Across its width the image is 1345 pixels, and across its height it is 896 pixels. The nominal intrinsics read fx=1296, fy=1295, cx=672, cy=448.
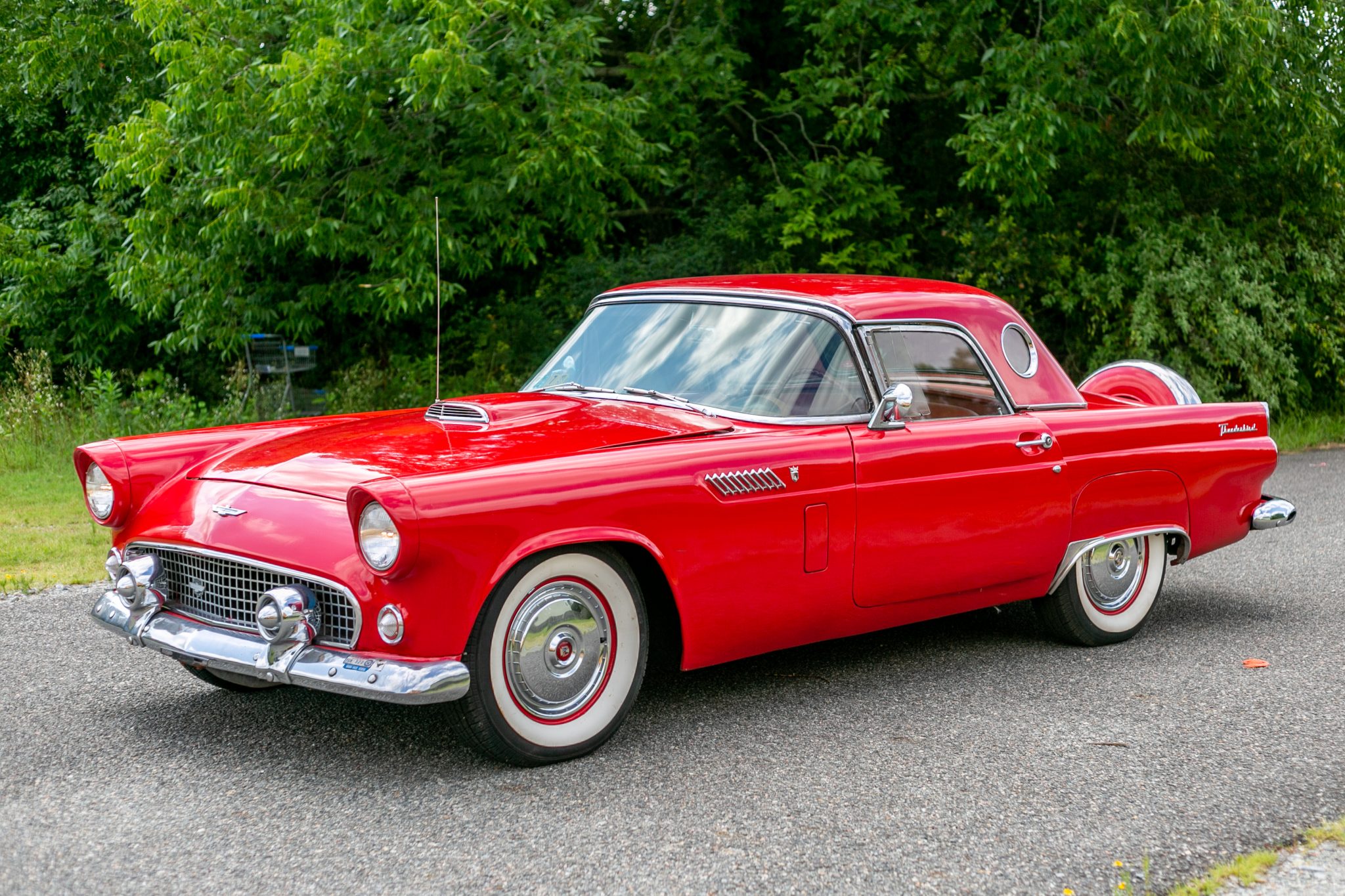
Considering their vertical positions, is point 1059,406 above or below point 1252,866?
above

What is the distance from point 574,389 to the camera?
5191 millimetres

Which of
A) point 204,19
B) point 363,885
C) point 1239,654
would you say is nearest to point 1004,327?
point 1239,654

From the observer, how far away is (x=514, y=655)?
3.87 meters

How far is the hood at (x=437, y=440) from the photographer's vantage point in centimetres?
398

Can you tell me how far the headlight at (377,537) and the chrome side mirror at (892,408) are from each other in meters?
1.87

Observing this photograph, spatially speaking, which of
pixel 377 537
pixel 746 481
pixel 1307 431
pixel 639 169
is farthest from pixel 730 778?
pixel 1307 431

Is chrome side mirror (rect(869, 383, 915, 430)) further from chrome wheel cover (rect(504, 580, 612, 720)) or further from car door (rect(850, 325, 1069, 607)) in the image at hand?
chrome wheel cover (rect(504, 580, 612, 720))

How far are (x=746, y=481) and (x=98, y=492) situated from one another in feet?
7.59

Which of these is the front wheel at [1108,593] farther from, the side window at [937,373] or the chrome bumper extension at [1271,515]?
the side window at [937,373]

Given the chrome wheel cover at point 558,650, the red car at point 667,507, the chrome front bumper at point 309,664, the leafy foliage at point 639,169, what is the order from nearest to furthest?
the chrome front bumper at point 309,664 → the red car at point 667,507 → the chrome wheel cover at point 558,650 → the leafy foliage at point 639,169

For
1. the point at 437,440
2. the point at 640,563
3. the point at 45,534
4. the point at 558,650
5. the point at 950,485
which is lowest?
the point at 45,534

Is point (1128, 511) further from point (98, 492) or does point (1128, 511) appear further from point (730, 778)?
point (98, 492)

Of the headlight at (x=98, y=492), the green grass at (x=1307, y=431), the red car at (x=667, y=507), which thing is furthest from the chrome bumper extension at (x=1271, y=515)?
the green grass at (x=1307, y=431)

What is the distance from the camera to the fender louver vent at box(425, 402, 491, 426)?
4688mm
